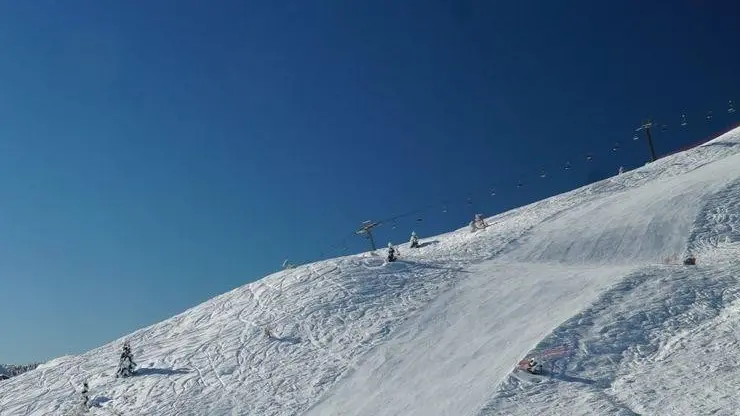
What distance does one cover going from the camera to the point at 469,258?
29.8 meters

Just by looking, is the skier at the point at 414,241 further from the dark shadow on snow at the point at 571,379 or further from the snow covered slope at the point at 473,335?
the dark shadow on snow at the point at 571,379

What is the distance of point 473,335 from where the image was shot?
1944 centimetres

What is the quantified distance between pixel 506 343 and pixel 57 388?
14745 millimetres

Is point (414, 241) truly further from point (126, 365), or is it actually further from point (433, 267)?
point (126, 365)

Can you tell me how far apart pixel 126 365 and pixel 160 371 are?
4.29 feet

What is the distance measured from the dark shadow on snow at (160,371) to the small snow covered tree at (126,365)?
0.23 metres

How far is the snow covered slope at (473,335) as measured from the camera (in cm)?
1491

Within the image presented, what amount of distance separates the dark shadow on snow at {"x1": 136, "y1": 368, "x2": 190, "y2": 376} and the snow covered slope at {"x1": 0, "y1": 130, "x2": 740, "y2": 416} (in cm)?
7

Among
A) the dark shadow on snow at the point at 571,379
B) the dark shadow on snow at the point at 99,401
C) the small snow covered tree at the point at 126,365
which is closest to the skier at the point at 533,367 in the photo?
the dark shadow on snow at the point at 571,379

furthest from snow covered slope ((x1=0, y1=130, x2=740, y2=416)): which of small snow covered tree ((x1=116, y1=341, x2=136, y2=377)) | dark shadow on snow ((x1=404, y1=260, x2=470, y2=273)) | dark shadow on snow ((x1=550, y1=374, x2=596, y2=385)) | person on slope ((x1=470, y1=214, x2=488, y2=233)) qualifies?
person on slope ((x1=470, y1=214, x2=488, y2=233))

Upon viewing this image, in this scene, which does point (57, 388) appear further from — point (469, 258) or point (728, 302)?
point (728, 302)

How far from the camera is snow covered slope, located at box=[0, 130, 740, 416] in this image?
14.9 meters

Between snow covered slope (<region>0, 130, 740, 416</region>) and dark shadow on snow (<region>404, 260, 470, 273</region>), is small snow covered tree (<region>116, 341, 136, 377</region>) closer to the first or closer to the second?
snow covered slope (<region>0, 130, 740, 416</region>)

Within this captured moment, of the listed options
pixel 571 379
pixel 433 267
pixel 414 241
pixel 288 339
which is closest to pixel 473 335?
pixel 571 379
